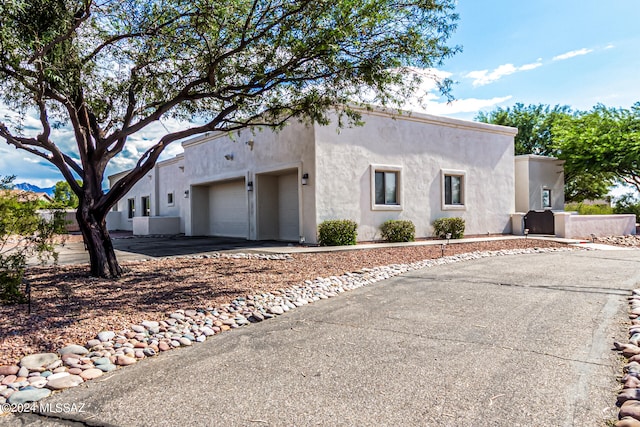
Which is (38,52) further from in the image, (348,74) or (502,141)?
(502,141)

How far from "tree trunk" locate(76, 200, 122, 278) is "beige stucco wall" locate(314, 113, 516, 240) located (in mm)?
6477

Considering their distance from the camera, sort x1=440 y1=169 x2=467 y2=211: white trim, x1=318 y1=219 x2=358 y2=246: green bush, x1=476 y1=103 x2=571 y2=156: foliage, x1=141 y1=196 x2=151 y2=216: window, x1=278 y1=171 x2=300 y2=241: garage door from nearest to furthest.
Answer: x1=318 y1=219 x2=358 y2=246: green bush, x1=278 y1=171 x2=300 y2=241: garage door, x1=440 y1=169 x2=467 y2=211: white trim, x1=141 y1=196 x2=151 y2=216: window, x1=476 y1=103 x2=571 y2=156: foliage

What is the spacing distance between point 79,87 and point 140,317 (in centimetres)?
455

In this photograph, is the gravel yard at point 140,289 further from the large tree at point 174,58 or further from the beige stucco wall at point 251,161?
the beige stucco wall at point 251,161

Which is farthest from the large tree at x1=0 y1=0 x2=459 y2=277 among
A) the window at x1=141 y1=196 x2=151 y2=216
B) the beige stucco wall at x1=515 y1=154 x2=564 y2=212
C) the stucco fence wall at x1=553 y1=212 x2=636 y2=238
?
the window at x1=141 y1=196 x2=151 y2=216

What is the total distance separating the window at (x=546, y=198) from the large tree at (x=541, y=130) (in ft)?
25.2

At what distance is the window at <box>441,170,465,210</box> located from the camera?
15797mm

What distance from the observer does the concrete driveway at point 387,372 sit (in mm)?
2742

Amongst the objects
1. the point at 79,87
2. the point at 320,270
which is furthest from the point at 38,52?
the point at 320,270

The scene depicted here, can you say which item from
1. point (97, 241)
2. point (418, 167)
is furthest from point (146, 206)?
point (97, 241)

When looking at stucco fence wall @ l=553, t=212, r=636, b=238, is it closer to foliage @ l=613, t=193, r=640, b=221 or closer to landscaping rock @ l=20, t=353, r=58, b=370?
foliage @ l=613, t=193, r=640, b=221

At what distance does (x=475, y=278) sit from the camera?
7.77 meters

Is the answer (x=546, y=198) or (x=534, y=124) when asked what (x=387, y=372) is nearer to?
(x=546, y=198)

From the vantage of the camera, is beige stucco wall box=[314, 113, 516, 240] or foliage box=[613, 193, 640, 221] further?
foliage box=[613, 193, 640, 221]
